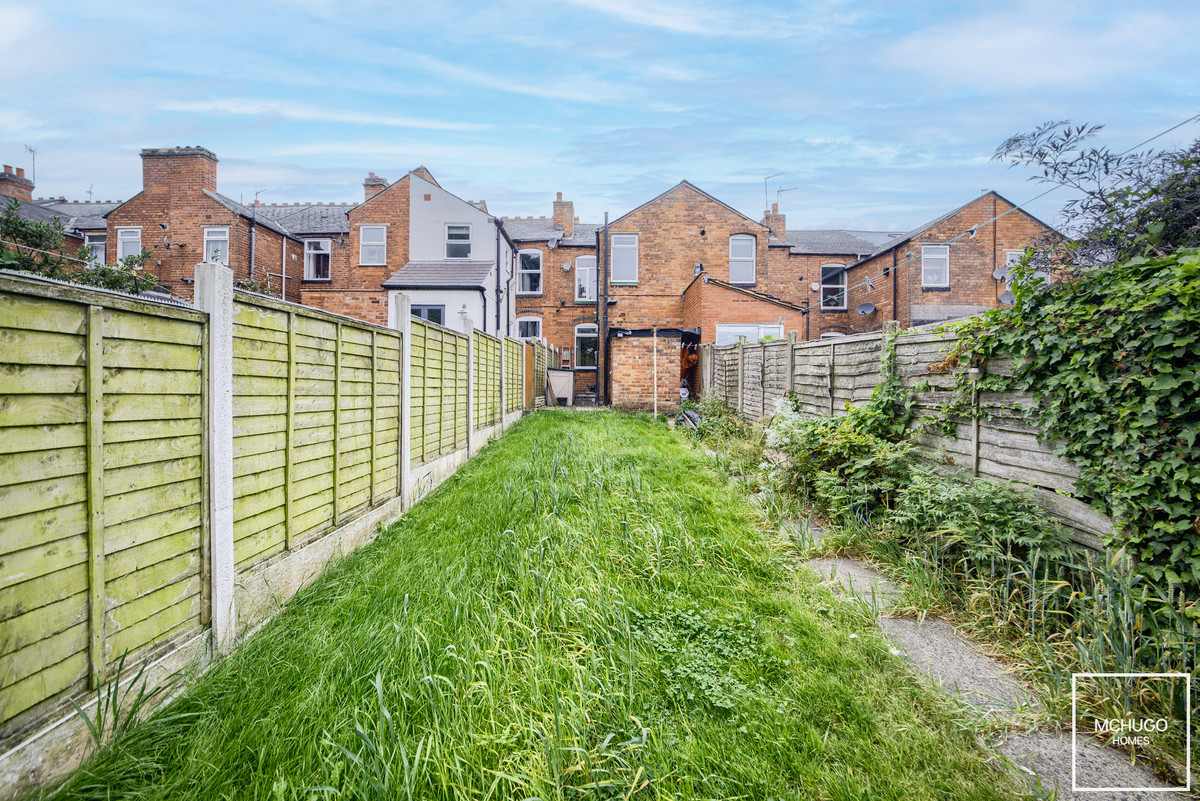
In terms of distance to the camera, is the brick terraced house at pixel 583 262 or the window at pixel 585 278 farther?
the window at pixel 585 278

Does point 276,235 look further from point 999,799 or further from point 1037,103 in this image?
point 999,799

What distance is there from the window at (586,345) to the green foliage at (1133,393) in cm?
1912

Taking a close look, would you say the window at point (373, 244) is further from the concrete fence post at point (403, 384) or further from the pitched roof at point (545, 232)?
the concrete fence post at point (403, 384)

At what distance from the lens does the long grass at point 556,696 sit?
5.17ft

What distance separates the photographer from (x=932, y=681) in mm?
2188

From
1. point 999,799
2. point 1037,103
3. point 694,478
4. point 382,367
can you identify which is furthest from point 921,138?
point 999,799

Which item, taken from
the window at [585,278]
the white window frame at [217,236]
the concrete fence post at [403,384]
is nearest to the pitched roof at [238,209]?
the white window frame at [217,236]

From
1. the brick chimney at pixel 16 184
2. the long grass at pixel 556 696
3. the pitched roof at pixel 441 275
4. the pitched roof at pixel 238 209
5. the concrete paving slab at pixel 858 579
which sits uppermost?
the brick chimney at pixel 16 184

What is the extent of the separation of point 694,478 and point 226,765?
15.4 ft

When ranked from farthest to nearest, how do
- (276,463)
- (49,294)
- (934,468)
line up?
(934,468) < (276,463) < (49,294)

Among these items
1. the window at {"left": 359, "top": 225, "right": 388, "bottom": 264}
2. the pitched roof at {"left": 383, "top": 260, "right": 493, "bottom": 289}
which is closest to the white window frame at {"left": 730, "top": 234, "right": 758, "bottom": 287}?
the pitched roof at {"left": 383, "top": 260, "right": 493, "bottom": 289}

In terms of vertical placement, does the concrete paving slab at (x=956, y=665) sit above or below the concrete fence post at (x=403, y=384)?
below

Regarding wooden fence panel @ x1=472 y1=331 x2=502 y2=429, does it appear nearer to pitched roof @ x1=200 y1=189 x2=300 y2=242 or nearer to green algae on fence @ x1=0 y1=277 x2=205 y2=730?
green algae on fence @ x1=0 y1=277 x2=205 y2=730
